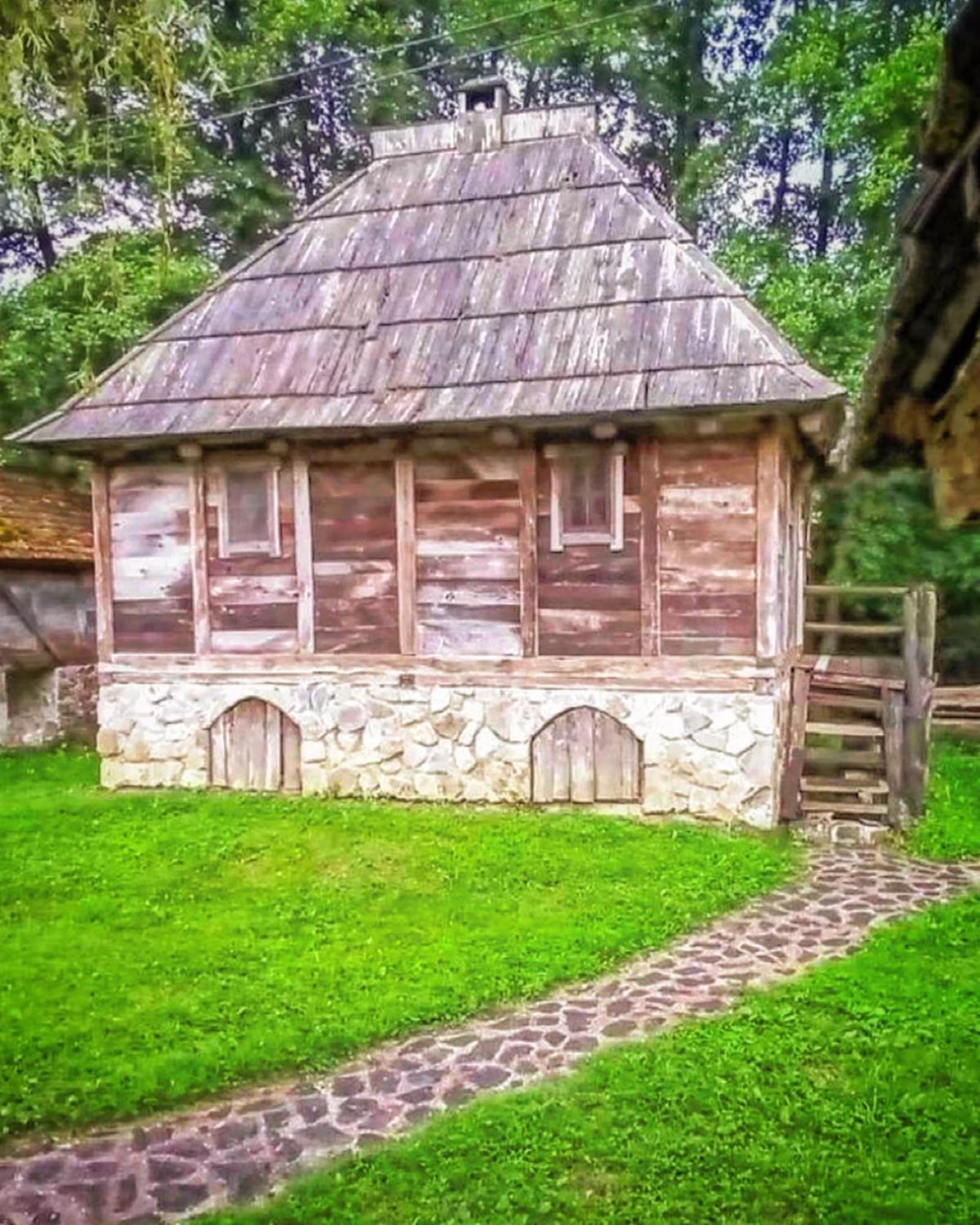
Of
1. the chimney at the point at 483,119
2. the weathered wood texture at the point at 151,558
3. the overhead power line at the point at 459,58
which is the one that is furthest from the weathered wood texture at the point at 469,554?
the overhead power line at the point at 459,58

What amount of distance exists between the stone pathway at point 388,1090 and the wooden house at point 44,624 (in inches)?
412

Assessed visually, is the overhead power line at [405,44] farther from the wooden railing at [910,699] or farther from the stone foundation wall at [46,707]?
the wooden railing at [910,699]

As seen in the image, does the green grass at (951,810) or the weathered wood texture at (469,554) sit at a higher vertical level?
the weathered wood texture at (469,554)

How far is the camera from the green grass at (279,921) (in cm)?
524

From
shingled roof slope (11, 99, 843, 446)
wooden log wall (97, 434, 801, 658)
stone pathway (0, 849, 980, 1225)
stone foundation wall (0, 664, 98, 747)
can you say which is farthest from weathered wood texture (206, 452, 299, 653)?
stone pathway (0, 849, 980, 1225)

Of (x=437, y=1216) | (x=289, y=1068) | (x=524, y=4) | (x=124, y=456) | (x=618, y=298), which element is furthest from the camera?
(x=524, y=4)

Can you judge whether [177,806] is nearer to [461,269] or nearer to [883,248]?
[461,269]

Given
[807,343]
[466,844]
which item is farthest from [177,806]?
[807,343]

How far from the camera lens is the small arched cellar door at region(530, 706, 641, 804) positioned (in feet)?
31.9

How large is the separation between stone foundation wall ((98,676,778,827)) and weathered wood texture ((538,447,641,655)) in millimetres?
456

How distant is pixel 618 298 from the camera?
10.1 metres

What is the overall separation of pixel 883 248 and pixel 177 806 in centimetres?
1368

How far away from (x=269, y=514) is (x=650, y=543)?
3.80m

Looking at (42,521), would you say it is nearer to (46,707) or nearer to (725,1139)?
(46,707)
